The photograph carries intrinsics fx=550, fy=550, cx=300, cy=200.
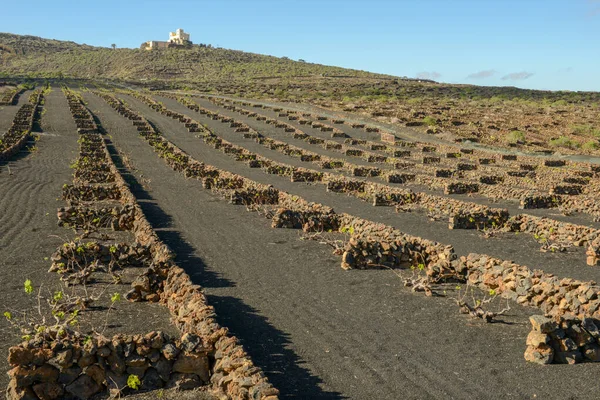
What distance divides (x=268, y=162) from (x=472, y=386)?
3187 cm

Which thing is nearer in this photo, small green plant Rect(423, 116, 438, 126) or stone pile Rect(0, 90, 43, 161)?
stone pile Rect(0, 90, 43, 161)

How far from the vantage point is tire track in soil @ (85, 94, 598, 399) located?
9430 millimetres

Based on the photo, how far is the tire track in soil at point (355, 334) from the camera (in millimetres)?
9430

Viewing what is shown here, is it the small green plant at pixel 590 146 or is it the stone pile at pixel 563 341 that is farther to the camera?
the small green plant at pixel 590 146

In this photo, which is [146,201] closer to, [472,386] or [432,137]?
[472,386]

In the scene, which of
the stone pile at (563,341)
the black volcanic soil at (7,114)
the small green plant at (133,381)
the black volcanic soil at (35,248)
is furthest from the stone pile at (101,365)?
the black volcanic soil at (7,114)

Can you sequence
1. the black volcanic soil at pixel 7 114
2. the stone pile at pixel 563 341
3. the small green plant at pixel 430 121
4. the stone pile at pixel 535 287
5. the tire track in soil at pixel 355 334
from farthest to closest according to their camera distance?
the small green plant at pixel 430 121, the black volcanic soil at pixel 7 114, the stone pile at pixel 535 287, the stone pile at pixel 563 341, the tire track in soil at pixel 355 334

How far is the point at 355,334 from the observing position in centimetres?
1148

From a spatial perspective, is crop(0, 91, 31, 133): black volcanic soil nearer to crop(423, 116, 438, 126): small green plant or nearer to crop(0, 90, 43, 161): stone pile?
crop(0, 90, 43, 161): stone pile

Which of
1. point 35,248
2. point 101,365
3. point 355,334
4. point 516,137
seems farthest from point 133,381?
point 516,137

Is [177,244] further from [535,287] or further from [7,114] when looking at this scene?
[7,114]

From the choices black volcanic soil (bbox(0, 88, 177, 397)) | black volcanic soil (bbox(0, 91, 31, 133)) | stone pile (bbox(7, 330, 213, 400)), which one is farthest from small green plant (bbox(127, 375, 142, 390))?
black volcanic soil (bbox(0, 91, 31, 133))

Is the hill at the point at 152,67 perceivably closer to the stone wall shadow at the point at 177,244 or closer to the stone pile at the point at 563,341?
the stone wall shadow at the point at 177,244

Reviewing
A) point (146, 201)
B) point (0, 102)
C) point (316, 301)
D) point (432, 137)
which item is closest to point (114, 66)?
point (0, 102)
